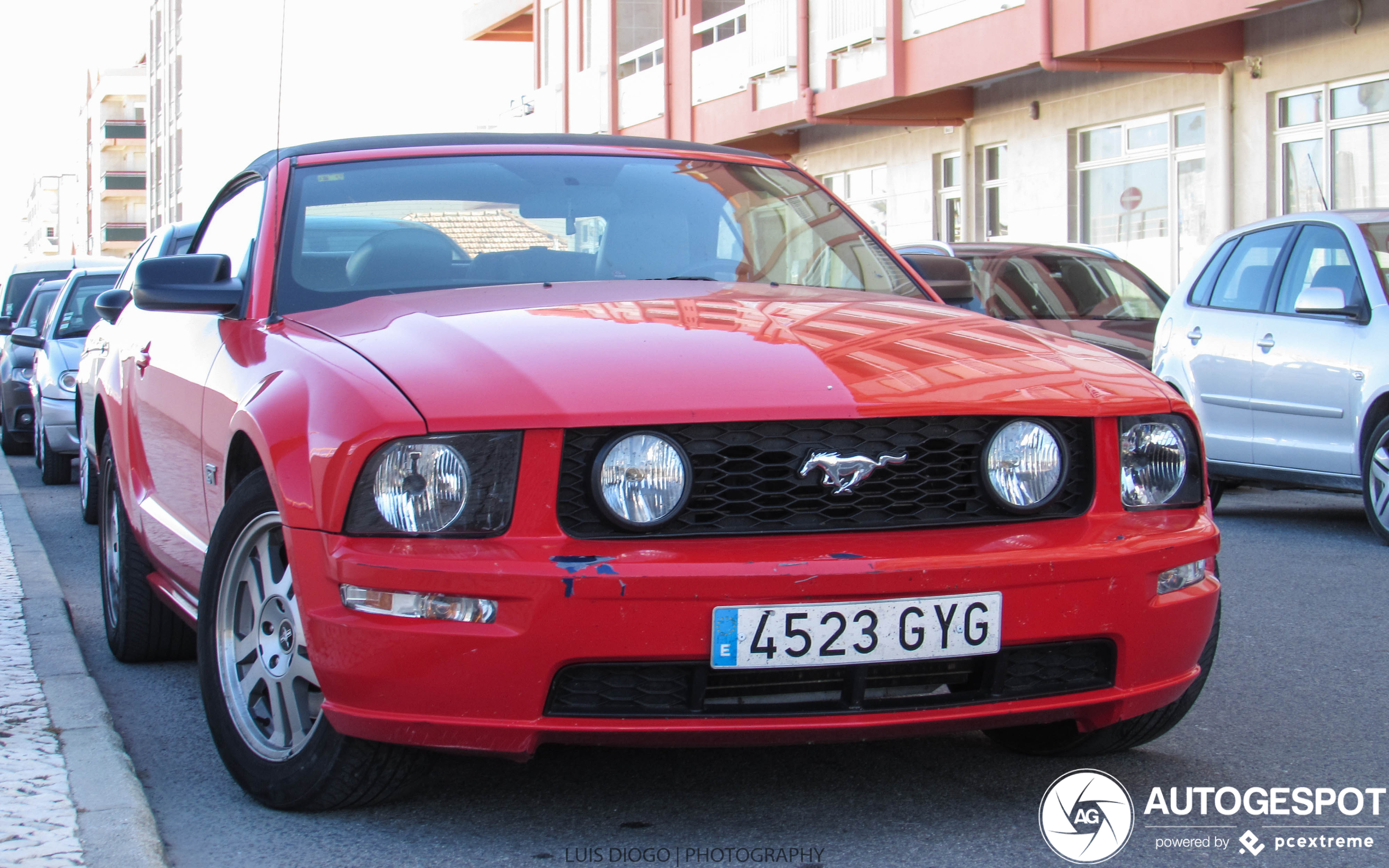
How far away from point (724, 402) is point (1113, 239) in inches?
648

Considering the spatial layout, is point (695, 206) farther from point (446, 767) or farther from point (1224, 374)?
point (1224, 374)

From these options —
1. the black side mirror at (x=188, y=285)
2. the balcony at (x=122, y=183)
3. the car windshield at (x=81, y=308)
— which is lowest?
the black side mirror at (x=188, y=285)

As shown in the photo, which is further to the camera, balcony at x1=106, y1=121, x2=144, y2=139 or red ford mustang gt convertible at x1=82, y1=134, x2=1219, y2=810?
balcony at x1=106, y1=121, x2=144, y2=139

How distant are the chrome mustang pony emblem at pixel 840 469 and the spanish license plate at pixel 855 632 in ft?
0.76

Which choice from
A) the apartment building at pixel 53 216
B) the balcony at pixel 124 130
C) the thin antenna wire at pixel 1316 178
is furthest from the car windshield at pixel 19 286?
the apartment building at pixel 53 216

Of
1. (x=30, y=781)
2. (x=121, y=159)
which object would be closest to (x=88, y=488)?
(x=30, y=781)

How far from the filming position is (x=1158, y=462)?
11.3ft

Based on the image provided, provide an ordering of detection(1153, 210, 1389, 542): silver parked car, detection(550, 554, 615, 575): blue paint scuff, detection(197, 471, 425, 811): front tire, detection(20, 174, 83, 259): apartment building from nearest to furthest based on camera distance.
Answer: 1. detection(550, 554, 615, 575): blue paint scuff
2. detection(197, 471, 425, 811): front tire
3. detection(1153, 210, 1389, 542): silver parked car
4. detection(20, 174, 83, 259): apartment building

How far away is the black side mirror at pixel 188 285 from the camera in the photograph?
410 cm

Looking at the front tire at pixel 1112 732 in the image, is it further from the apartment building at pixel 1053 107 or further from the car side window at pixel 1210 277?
the apartment building at pixel 1053 107

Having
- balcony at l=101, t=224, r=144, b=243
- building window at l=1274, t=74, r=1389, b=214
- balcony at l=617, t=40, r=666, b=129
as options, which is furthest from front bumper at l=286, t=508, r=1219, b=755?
balcony at l=101, t=224, r=144, b=243

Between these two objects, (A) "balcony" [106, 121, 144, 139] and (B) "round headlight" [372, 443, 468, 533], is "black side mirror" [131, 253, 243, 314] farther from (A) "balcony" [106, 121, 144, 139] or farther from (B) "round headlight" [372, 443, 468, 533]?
(A) "balcony" [106, 121, 144, 139]

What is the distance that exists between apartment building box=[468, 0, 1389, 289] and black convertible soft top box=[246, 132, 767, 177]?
36.2 feet

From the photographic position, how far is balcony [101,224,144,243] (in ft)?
364
